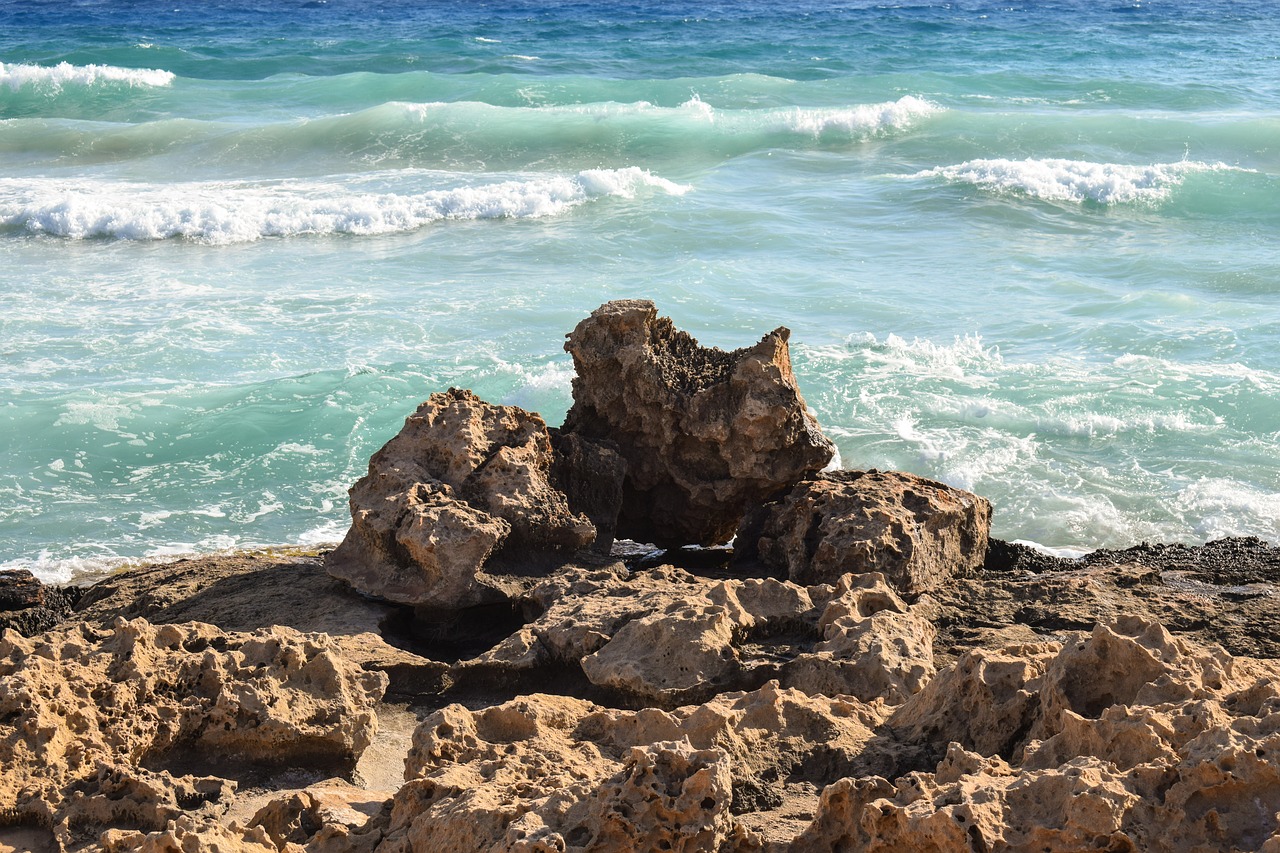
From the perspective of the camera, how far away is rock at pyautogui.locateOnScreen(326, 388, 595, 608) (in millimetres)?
4426

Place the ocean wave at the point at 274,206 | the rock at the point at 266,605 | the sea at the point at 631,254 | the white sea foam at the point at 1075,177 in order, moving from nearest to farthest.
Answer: the rock at the point at 266,605 < the sea at the point at 631,254 < the ocean wave at the point at 274,206 < the white sea foam at the point at 1075,177

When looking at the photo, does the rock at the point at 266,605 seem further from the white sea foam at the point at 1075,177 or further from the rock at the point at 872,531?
the white sea foam at the point at 1075,177

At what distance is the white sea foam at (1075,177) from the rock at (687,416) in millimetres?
10011

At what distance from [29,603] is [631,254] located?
25.2 ft

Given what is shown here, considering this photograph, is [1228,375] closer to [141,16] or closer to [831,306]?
[831,306]

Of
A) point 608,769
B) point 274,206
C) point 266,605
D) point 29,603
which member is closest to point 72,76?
point 274,206

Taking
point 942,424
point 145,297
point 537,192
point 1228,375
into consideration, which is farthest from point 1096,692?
point 537,192

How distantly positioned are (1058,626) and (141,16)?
31140mm

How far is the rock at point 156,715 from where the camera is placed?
3.18 meters

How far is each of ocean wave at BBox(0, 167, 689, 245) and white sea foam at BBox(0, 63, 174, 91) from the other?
7087mm

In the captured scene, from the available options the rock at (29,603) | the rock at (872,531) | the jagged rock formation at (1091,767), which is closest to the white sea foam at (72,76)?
the rock at (29,603)

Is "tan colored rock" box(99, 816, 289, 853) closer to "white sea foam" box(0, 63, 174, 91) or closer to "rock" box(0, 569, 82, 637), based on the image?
"rock" box(0, 569, 82, 637)

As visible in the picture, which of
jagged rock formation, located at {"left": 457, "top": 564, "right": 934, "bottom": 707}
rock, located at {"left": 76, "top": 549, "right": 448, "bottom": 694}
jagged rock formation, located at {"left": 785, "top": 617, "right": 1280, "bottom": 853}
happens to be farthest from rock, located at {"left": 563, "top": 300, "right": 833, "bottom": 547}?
jagged rock formation, located at {"left": 785, "top": 617, "right": 1280, "bottom": 853}

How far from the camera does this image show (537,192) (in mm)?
14312
